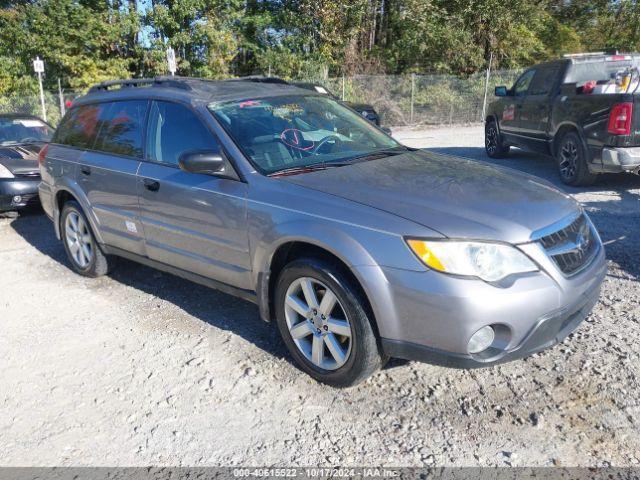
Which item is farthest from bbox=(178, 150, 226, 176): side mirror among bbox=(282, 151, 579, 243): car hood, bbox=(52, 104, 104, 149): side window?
bbox=(52, 104, 104, 149): side window

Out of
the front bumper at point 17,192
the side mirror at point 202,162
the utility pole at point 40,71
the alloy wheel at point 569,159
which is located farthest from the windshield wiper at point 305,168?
the utility pole at point 40,71

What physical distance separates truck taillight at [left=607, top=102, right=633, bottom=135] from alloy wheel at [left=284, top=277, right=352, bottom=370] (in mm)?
5510

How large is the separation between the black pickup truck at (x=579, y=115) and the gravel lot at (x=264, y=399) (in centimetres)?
312

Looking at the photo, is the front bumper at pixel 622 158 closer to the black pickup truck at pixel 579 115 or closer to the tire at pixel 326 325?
the black pickup truck at pixel 579 115

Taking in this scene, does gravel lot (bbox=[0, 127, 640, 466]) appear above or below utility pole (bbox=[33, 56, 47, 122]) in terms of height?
below

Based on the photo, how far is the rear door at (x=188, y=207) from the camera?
12.3ft

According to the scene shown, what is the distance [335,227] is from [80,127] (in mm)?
3424

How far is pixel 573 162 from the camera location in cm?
806

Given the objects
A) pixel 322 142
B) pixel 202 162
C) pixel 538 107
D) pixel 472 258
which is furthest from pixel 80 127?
pixel 538 107

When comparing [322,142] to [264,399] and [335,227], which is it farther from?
[264,399]

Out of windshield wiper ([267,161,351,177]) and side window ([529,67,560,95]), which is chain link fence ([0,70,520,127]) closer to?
side window ([529,67,560,95])

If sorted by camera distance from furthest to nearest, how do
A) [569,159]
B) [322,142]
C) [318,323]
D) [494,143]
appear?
[494,143]
[569,159]
[322,142]
[318,323]

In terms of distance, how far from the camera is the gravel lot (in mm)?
2865

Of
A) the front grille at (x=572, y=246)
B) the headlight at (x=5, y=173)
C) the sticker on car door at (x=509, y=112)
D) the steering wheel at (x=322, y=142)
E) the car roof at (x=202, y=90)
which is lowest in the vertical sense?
the headlight at (x=5, y=173)
